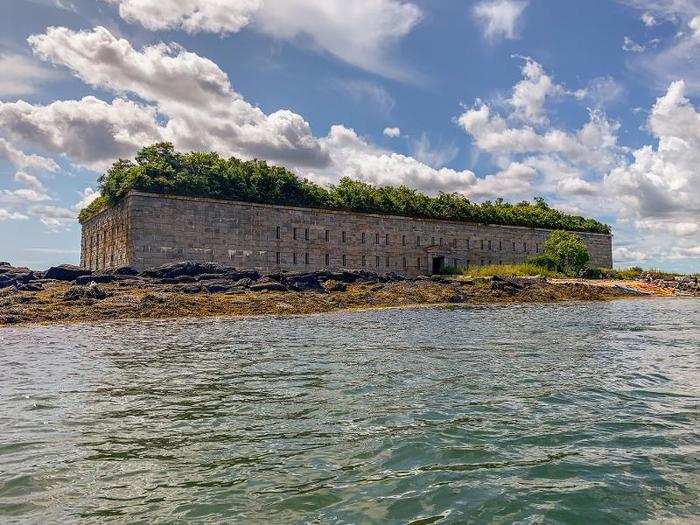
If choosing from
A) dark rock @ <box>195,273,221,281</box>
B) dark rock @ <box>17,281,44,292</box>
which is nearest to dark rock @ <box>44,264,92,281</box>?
dark rock @ <box>17,281,44,292</box>

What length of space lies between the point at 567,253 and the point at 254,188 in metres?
41.4

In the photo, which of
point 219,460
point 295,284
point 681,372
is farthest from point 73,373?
point 295,284

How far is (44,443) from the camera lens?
24.6 ft

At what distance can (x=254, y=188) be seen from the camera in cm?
5984

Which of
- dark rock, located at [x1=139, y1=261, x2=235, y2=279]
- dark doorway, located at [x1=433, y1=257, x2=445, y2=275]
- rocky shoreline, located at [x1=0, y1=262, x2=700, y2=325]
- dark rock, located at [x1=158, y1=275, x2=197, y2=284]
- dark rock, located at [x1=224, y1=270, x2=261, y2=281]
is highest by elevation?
dark doorway, located at [x1=433, y1=257, x2=445, y2=275]

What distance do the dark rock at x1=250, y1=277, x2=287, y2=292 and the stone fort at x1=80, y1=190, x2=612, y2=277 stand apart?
56.7 ft

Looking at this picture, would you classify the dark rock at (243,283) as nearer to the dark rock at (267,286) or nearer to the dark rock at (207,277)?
the dark rock at (267,286)

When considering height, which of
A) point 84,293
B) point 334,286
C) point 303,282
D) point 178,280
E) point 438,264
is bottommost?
point 84,293

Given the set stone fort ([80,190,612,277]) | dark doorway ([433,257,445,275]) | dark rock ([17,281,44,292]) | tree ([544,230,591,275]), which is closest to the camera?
dark rock ([17,281,44,292])

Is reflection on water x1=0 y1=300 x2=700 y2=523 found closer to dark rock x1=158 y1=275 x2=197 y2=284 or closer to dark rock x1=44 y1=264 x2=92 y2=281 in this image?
dark rock x1=158 y1=275 x2=197 y2=284

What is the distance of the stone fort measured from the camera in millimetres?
53188

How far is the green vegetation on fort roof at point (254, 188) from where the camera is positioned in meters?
55.0

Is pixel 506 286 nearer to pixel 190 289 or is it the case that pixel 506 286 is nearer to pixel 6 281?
pixel 190 289

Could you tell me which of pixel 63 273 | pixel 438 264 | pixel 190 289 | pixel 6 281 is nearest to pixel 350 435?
pixel 190 289
